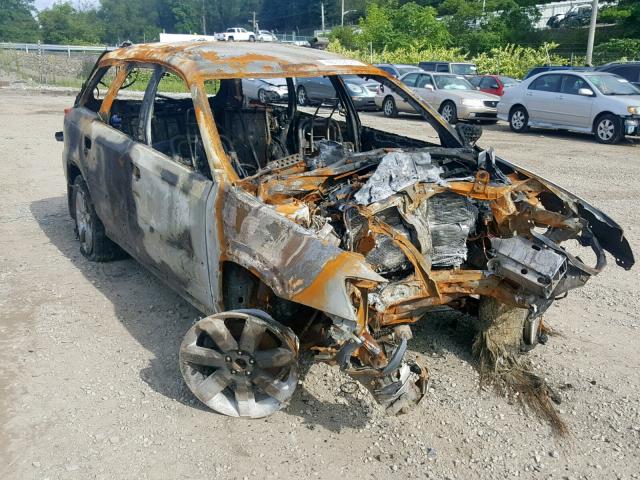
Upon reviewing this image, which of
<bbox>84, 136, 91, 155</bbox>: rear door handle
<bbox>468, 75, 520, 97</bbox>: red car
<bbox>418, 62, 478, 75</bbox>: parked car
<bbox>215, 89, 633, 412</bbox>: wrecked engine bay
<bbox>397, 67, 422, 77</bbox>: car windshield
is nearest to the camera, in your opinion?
<bbox>215, 89, 633, 412</bbox>: wrecked engine bay

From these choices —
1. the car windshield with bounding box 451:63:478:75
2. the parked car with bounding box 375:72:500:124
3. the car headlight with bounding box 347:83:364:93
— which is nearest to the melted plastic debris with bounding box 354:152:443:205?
the parked car with bounding box 375:72:500:124

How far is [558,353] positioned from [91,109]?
4.54 m

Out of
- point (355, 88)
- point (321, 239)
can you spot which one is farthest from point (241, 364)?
point (355, 88)

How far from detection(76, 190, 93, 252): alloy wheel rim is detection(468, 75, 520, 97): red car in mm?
16574

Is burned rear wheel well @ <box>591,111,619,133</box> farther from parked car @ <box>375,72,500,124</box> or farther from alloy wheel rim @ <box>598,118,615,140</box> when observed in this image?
parked car @ <box>375,72,500,124</box>

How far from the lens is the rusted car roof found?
14.4 ft

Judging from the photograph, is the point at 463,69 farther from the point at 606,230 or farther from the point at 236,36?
the point at 236,36

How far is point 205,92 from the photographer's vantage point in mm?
4301

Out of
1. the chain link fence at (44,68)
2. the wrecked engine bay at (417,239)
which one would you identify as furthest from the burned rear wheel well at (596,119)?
the chain link fence at (44,68)

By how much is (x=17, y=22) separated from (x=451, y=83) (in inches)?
3188

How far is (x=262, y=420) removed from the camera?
141 inches

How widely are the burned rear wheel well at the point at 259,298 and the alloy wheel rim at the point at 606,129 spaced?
12.6 m

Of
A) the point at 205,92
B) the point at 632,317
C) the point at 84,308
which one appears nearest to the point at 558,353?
the point at 632,317

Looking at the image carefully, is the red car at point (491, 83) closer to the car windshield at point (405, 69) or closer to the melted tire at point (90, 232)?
the car windshield at point (405, 69)
